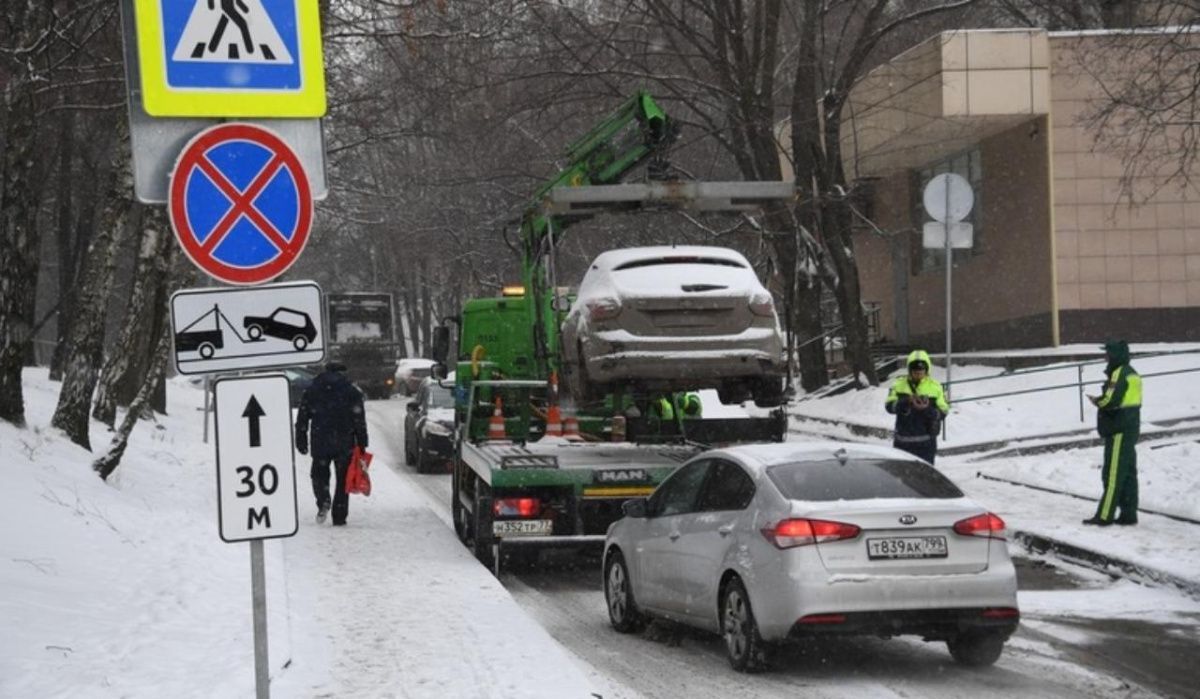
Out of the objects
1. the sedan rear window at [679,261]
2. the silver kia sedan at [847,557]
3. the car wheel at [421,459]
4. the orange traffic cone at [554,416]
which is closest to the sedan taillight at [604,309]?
the sedan rear window at [679,261]

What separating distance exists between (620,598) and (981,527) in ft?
10.4

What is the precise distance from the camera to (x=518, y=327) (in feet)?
56.2

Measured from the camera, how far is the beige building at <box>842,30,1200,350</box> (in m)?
25.3

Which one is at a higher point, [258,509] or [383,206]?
[383,206]

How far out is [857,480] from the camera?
30.7ft

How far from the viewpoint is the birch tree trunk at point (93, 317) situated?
639 inches

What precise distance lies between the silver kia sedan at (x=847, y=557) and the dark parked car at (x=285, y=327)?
148 inches

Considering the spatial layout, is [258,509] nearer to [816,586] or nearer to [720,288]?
[816,586]

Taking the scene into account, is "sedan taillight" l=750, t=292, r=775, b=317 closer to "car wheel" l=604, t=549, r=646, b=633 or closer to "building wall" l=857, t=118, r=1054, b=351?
"car wheel" l=604, t=549, r=646, b=633

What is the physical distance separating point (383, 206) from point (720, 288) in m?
24.6

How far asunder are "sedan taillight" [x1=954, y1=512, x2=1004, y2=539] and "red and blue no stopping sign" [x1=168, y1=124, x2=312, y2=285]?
4.60 metres

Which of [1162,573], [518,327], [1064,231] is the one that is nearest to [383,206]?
[1064,231]

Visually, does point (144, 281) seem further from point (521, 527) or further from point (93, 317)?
point (521, 527)

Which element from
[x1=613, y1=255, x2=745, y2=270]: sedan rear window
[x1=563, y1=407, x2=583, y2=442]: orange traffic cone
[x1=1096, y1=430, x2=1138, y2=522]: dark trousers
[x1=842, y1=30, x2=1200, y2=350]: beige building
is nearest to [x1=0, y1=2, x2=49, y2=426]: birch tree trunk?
[x1=563, y1=407, x2=583, y2=442]: orange traffic cone
